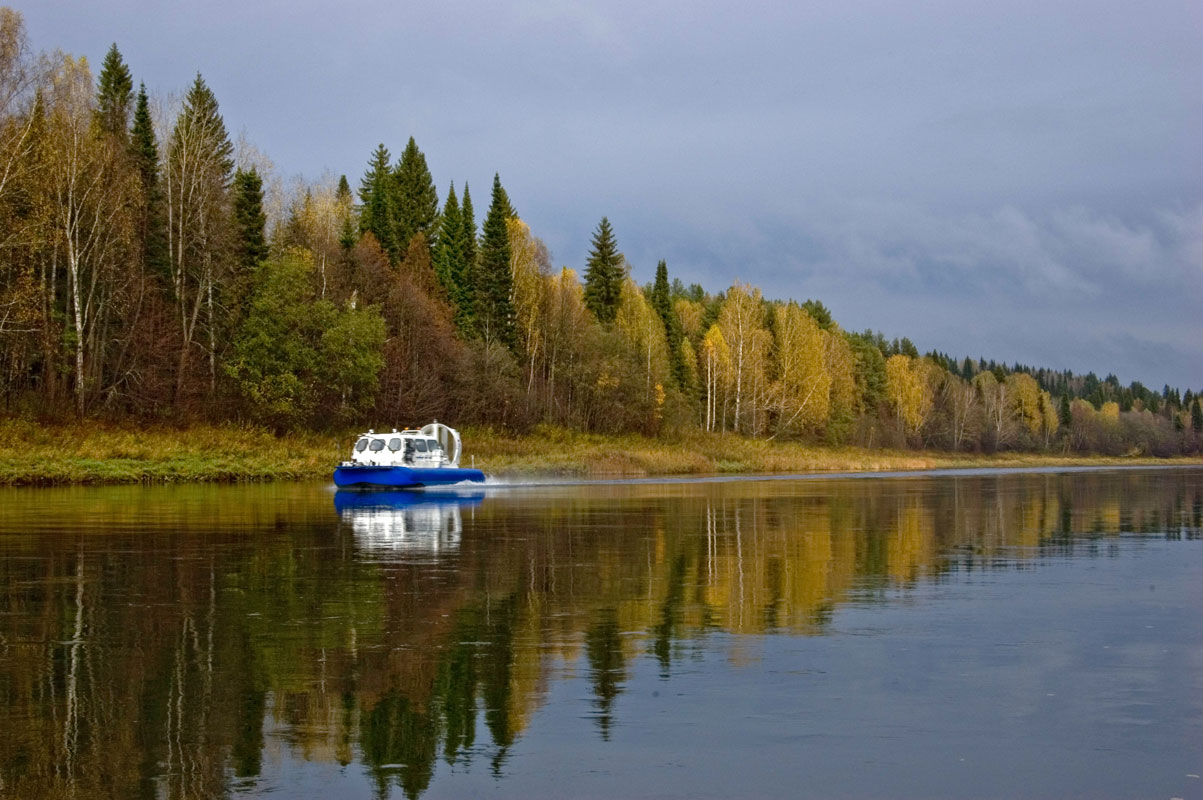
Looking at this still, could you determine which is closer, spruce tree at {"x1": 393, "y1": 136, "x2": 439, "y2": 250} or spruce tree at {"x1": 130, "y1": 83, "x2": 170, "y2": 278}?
spruce tree at {"x1": 130, "y1": 83, "x2": 170, "y2": 278}

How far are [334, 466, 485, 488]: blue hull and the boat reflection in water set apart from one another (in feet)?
1.47

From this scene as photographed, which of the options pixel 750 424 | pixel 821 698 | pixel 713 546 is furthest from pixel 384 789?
pixel 750 424

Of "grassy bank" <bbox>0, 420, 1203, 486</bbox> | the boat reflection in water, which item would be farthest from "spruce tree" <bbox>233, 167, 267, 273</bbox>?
the boat reflection in water

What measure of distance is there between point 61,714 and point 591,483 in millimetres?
48923

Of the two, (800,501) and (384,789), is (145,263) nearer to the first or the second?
(800,501)

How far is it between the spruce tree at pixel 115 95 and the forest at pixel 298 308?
17 centimetres

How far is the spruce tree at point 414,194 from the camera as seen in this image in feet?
339

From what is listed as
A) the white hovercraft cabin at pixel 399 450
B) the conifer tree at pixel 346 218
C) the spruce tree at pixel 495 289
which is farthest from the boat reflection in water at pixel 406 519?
the spruce tree at pixel 495 289

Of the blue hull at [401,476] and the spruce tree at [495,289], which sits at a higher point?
the spruce tree at [495,289]

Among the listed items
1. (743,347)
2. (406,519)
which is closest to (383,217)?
(743,347)

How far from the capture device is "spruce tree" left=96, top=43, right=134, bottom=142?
68.4 m

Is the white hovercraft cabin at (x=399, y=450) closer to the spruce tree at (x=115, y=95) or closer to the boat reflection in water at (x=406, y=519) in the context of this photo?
the boat reflection in water at (x=406, y=519)

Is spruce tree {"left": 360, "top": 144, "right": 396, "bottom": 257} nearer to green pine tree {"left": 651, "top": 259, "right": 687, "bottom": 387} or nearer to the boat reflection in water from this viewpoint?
green pine tree {"left": 651, "top": 259, "right": 687, "bottom": 387}

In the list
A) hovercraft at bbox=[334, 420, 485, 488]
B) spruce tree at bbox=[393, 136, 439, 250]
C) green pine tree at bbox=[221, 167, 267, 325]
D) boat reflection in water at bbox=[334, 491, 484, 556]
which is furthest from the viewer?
spruce tree at bbox=[393, 136, 439, 250]
